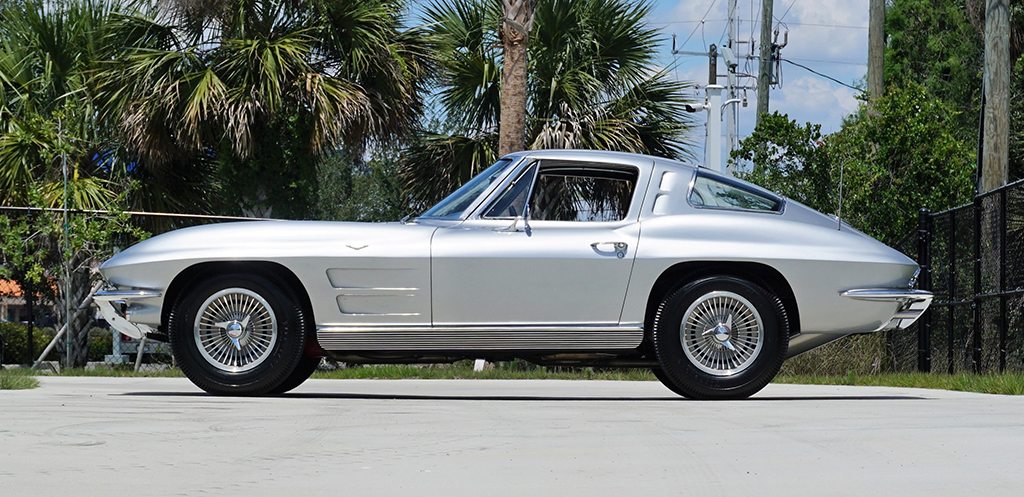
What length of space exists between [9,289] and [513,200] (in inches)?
323

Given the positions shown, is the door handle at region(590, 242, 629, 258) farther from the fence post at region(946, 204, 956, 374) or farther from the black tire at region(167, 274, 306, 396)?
the fence post at region(946, 204, 956, 374)

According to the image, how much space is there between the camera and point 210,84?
48.7ft

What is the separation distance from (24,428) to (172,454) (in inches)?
48.6

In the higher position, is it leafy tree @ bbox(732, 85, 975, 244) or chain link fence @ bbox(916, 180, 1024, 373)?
leafy tree @ bbox(732, 85, 975, 244)

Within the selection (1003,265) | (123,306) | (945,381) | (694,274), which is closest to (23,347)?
(123,306)

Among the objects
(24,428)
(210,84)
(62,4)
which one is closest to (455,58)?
(210,84)

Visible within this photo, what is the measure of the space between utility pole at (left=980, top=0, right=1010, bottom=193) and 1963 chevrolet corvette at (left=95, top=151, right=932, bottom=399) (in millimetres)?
11801

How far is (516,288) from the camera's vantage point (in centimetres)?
709

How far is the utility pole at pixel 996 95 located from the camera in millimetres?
17859

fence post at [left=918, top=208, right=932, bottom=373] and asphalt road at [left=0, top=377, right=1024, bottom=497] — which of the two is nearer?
asphalt road at [left=0, top=377, right=1024, bottom=497]

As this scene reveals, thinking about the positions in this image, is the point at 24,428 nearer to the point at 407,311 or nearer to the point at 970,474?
the point at 407,311

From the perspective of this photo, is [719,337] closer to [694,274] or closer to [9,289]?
[694,274]

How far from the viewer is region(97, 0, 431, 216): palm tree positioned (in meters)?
14.8

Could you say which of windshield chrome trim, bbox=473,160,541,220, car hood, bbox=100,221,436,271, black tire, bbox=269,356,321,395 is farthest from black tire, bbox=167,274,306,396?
windshield chrome trim, bbox=473,160,541,220
